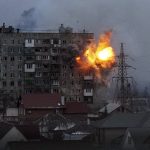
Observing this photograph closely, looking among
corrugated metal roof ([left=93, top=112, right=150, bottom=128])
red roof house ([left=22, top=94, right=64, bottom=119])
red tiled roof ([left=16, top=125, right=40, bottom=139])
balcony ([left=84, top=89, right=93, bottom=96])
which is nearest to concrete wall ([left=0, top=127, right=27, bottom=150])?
red tiled roof ([left=16, top=125, right=40, bottom=139])

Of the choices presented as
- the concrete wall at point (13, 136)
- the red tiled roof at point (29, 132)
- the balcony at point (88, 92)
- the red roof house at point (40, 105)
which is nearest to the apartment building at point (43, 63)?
the balcony at point (88, 92)

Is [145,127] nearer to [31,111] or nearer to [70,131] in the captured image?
[70,131]

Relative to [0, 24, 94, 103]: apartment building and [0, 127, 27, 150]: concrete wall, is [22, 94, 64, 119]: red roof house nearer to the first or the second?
[0, 24, 94, 103]: apartment building

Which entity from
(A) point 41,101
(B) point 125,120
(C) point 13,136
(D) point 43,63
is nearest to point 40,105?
(A) point 41,101

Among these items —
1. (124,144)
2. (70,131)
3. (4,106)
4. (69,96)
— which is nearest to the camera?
(124,144)

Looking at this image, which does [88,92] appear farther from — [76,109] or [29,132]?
[29,132]

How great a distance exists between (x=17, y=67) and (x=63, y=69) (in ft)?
29.3

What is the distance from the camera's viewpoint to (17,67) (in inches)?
4402

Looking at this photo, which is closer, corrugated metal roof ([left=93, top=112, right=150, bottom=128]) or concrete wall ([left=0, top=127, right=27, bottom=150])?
concrete wall ([left=0, top=127, right=27, bottom=150])

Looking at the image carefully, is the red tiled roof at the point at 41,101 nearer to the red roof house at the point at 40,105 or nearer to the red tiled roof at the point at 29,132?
the red roof house at the point at 40,105

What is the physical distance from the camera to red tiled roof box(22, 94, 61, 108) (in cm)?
8562

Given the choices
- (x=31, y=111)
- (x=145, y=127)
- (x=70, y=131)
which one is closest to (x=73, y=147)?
(x=145, y=127)

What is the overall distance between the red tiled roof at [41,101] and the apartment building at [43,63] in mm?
22265

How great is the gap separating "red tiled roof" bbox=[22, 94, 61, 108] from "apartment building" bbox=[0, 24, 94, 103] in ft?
73.0
